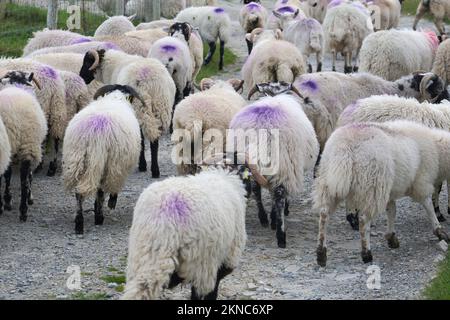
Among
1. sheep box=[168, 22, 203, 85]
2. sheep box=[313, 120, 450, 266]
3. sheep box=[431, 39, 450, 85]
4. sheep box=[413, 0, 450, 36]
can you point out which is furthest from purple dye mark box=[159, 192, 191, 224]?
sheep box=[413, 0, 450, 36]

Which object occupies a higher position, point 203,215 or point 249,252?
point 203,215

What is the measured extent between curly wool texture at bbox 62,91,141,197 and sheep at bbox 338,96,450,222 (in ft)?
8.76

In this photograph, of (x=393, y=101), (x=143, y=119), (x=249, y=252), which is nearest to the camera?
(x=249, y=252)

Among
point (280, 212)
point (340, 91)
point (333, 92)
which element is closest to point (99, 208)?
point (280, 212)

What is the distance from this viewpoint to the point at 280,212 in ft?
30.4

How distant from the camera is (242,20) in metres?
20.6

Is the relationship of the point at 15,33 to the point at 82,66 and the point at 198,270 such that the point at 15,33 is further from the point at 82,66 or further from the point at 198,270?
the point at 198,270

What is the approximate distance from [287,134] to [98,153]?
199 centimetres

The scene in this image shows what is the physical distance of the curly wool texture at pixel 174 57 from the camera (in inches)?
542

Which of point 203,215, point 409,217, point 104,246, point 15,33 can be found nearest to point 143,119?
point 104,246

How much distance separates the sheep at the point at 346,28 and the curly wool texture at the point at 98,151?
8.34 m

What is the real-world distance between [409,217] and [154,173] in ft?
11.4

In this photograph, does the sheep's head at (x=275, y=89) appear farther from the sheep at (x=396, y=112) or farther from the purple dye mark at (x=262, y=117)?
the purple dye mark at (x=262, y=117)

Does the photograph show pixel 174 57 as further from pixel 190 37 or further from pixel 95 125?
pixel 95 125
